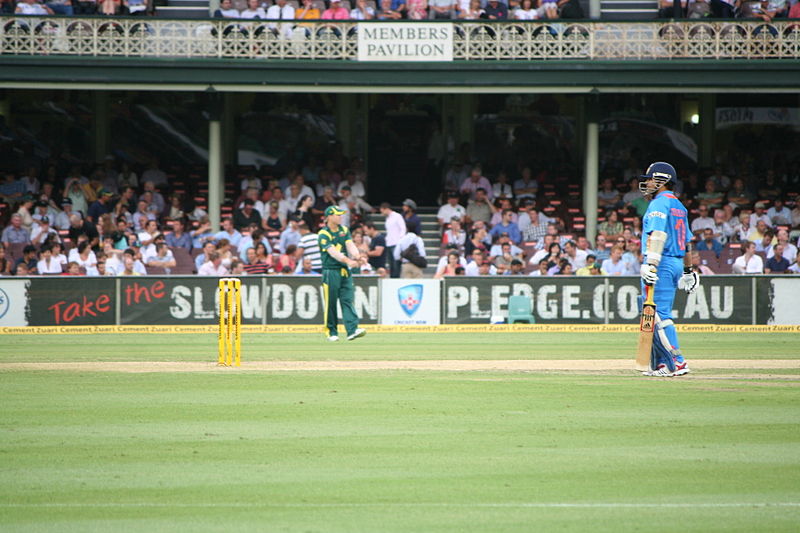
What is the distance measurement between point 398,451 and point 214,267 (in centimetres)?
1685

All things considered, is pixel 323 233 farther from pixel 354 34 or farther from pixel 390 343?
pixel 354 34

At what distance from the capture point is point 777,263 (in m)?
25.0

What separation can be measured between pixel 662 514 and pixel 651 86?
2392cm

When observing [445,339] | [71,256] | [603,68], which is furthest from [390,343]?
[603,68]

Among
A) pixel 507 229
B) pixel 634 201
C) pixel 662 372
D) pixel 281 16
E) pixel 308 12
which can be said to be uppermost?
pixel 308 12

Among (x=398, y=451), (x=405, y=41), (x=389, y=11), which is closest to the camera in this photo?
(x=398, y=451)

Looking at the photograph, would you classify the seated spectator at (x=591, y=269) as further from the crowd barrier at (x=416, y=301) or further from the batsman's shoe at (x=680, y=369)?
the batsman's shoe at (x=680, y=369)

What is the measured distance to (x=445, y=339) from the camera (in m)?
19.9

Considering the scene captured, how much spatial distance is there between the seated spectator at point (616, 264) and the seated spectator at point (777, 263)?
10.8 feet

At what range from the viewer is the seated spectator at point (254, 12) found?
28.8 metres

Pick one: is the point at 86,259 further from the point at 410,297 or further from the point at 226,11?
the point at 226,11

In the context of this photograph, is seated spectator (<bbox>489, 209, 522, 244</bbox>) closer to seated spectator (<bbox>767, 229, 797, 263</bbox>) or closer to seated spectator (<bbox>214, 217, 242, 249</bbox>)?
seated spectator (<bbox>767, 229, 797, 263</bbox>)

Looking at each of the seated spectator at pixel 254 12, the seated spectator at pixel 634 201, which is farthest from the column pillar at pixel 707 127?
the seated spectator at pixel 254 12

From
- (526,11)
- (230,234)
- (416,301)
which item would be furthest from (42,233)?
(526,11)
